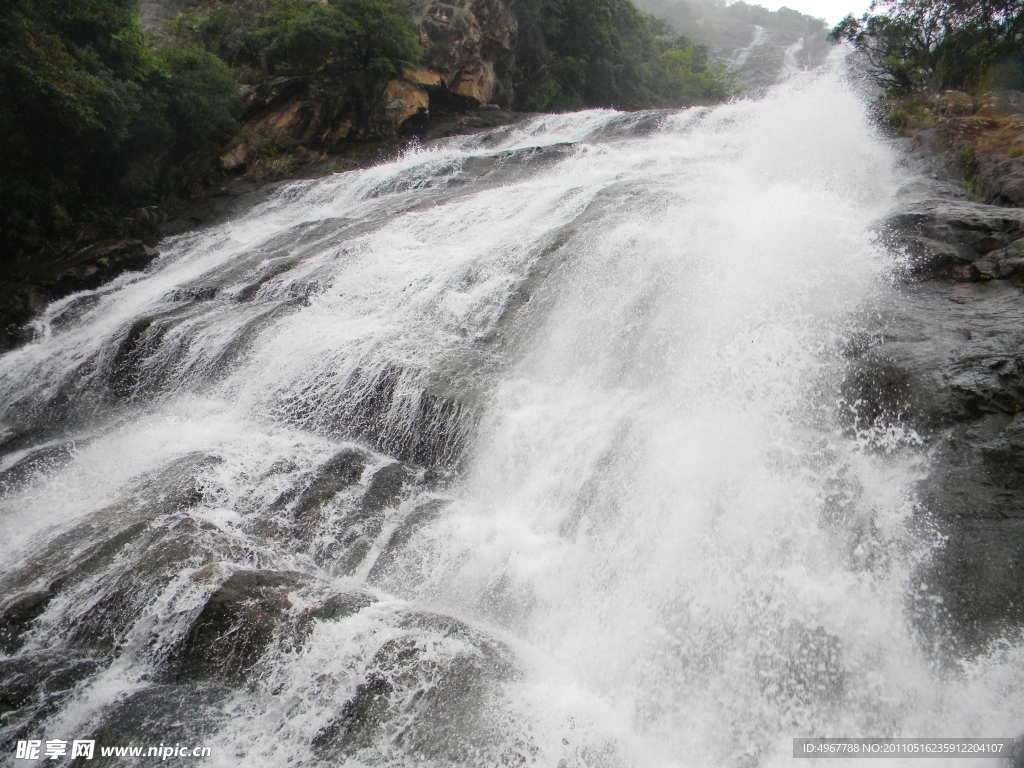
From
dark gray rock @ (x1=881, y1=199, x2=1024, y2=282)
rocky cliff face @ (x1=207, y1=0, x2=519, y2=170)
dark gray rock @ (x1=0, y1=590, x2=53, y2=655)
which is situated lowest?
dark gray rock @ (x1=0, y1=590, x2=53, y2=655)

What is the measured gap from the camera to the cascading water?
13.3ft

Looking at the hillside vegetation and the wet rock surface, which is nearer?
the wet rock surface

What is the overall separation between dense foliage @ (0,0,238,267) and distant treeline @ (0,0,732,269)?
25 mm

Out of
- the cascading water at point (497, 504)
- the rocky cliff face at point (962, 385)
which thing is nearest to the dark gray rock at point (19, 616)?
the cascading water at point (497, 504)

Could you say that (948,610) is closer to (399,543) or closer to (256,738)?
(399,543)

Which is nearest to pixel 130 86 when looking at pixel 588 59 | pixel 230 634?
pixel 230 634

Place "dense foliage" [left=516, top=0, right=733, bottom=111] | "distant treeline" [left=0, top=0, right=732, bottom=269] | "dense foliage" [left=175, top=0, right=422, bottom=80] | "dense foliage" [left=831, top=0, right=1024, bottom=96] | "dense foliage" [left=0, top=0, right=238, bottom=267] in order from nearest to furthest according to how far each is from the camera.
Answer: "dense foliage" [left=0, top=0, right=238, bottom=267] → "distant treeline" [left=0, top=0, right=732, bottom=269] → "dense foliage" [left=831, top=0, right=1024, bottom=96] → "dense foliage" [left=175, top=0, right=422, bottom=80] → "dense foliage" [left=516, top=0, right=733, bottom=111]

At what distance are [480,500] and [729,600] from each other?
8.36 ft

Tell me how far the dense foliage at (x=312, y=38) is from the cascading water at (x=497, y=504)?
1028cm

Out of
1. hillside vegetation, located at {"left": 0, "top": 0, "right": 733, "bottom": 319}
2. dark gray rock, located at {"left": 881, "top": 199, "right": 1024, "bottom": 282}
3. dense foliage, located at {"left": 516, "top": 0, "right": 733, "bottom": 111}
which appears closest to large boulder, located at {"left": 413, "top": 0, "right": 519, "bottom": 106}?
hillside vegetation, located at {"left": 0, "top": 0, "right": 733, "bottom": 319}

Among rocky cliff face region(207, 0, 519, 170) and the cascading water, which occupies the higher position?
rocky cliff face region(207, 0, 519, 170)

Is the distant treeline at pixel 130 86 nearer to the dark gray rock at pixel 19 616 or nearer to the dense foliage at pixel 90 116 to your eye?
the dense foliage at pixel 90 116

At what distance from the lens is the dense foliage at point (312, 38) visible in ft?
56.4

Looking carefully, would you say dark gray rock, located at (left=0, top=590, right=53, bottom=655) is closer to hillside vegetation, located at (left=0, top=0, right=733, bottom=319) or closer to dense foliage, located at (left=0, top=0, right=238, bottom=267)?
hillside vegetation, located at (left=0, top=0, right=733, bottom=319)
